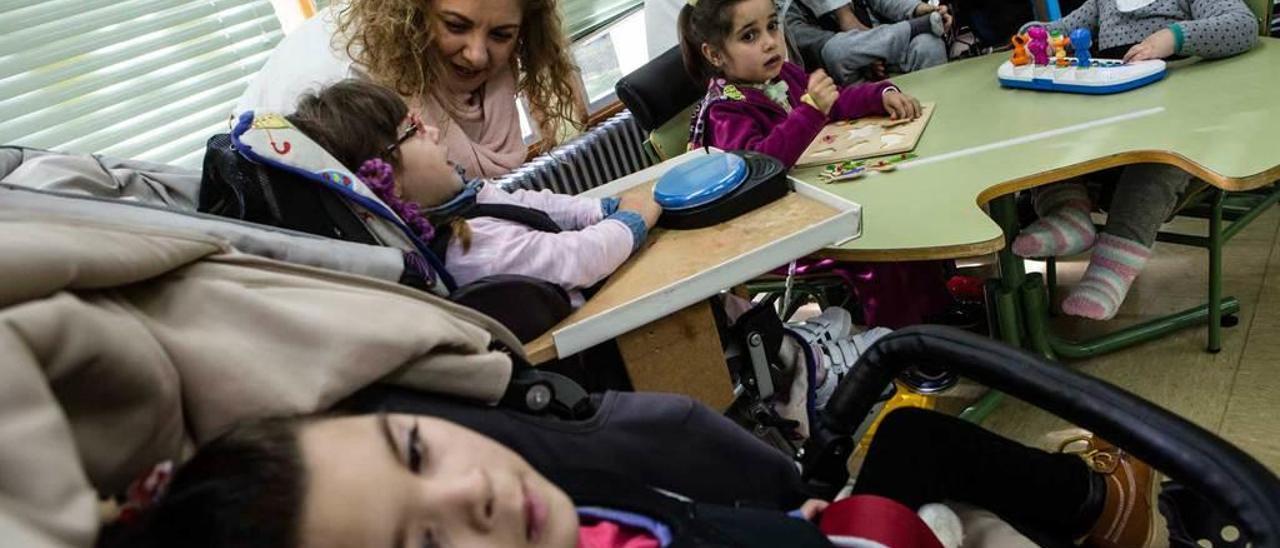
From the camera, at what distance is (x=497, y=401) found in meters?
0.77

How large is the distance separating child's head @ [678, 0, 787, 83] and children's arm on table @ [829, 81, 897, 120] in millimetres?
183

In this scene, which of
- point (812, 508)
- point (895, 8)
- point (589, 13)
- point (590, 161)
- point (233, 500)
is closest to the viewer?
point (233, 500)

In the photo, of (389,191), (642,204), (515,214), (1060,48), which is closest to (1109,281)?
(1060,48)

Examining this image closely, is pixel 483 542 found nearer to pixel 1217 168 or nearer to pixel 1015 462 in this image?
pixel 1015 462

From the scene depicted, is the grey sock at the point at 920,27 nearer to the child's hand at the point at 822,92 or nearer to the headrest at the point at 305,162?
the child's hand at the point at 822,92

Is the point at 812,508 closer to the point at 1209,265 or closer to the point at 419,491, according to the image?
the point at 419,491

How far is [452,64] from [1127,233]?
4.93 ft

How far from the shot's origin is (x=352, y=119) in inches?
48.0

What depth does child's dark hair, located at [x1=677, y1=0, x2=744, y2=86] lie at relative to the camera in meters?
2.06

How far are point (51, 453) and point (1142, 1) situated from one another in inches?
88.5

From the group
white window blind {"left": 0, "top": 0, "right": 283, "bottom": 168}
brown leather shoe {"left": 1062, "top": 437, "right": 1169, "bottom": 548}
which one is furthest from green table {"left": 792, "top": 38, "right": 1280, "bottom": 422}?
white window blind {"left": 0, "top": 0, "right": 283, "bottom": 168}

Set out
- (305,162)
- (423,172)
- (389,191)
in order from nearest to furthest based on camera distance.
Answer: (305,162) < (389,191) < (423,172)

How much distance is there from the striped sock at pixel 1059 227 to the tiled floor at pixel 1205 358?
1.13 ft

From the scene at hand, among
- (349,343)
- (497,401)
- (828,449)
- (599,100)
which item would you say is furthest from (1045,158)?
(599,100)
